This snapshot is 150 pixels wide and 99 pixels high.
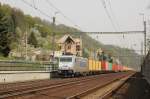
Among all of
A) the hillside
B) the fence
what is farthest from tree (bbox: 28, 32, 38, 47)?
the fence

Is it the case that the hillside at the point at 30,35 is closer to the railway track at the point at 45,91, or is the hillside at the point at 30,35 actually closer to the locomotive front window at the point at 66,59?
the locomotive front window at the point at 66,59

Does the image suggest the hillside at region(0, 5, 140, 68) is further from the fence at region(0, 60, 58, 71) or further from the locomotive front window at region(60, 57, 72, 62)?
the fence at region(0, 60, 58, 71)

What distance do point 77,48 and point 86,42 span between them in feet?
146

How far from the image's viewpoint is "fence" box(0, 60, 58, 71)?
3397 cm

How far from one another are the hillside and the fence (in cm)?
1363

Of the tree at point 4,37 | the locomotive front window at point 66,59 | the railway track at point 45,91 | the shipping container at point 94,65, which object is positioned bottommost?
the railway track at point 45,91

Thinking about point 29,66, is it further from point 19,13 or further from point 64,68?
point 19,13

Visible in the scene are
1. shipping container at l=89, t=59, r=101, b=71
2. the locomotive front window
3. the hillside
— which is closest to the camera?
the locomotive front window

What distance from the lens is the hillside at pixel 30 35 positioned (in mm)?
81375

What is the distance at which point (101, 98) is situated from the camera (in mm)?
18797

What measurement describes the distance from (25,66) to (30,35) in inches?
4010

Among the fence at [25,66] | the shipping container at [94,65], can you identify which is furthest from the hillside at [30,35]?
the fence at [25,66]

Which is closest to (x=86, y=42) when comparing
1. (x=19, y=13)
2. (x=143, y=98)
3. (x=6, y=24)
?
(x=19, y=13)

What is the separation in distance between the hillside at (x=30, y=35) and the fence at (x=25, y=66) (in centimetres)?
1363
